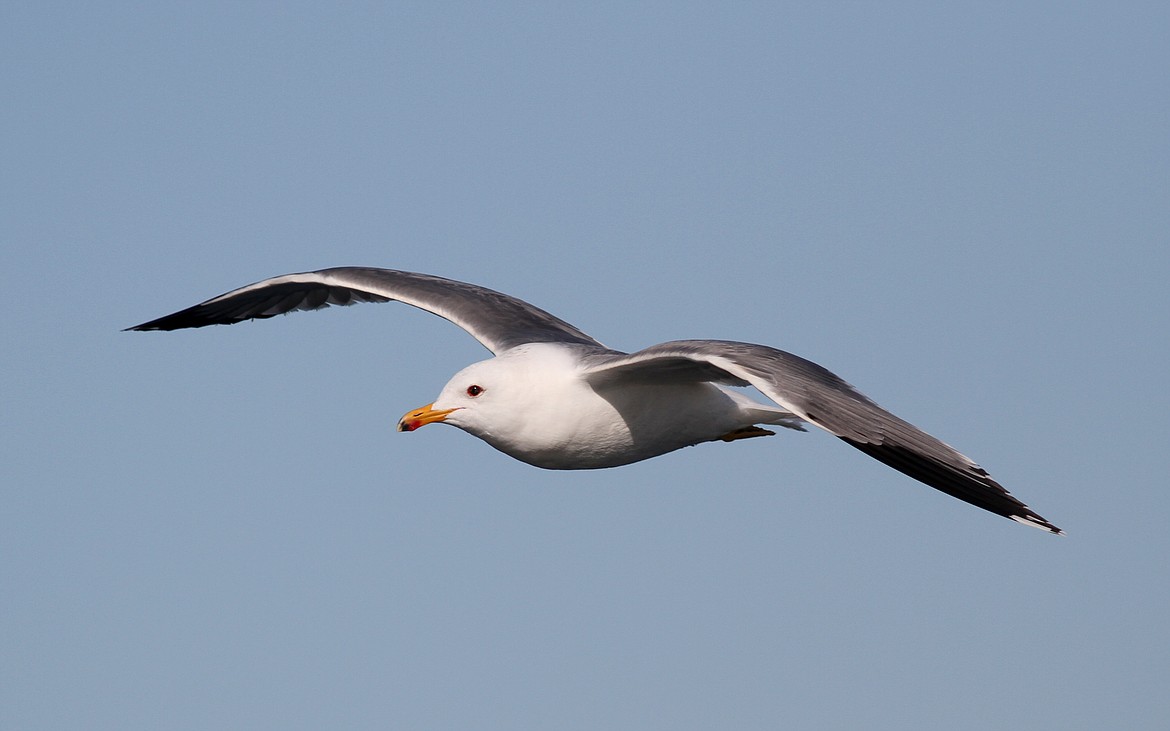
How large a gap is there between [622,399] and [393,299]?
4.21 m

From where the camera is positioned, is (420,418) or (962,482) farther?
(420,418)

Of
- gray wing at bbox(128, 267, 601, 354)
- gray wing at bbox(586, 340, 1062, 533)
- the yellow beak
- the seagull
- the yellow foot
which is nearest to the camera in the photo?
gray wing at bbox(586, 340, 1062, 533)

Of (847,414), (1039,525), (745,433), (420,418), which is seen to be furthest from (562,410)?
(1039,525)

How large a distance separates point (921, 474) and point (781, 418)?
10.9ft

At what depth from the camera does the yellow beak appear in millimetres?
11953

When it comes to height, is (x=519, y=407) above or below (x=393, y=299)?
below

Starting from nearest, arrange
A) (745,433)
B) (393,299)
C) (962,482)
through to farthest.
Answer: (962,482) → (745,433) → (393,299)

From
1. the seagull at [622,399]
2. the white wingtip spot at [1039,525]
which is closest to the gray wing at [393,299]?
the seagull at [622,399]

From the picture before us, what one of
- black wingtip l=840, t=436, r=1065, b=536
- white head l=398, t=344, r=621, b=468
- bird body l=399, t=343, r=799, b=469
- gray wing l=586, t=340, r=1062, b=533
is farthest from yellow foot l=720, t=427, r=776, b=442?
Result: black wingtip l=840, t=436, r=1065, b=536

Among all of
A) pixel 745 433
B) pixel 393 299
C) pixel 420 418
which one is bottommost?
pixel 420 418

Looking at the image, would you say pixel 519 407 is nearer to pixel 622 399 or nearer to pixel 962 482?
pixel 622 399

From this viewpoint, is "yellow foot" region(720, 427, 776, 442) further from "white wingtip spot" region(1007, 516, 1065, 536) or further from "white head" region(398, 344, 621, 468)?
"white wingtip spot" region(1007, 516, 1065, 536)

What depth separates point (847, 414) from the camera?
31.9 ft

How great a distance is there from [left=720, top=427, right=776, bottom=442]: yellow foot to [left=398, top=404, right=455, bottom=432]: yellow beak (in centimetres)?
293
